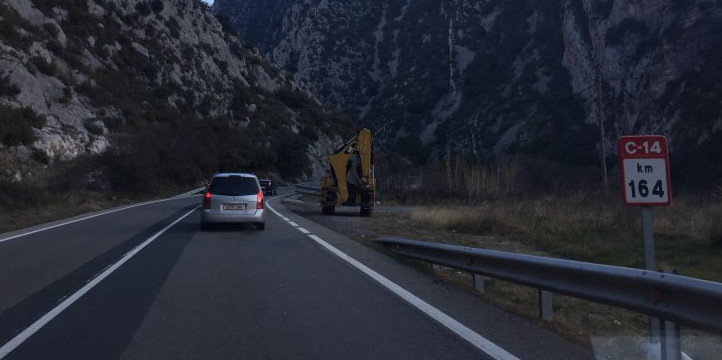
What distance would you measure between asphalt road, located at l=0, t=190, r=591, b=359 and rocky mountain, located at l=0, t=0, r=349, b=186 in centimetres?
2266

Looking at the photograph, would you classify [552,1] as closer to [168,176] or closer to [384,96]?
[384,96]

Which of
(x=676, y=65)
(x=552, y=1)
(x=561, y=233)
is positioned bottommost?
(x=561, y=233)

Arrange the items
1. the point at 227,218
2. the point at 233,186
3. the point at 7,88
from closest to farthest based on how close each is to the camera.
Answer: the point at 227,218 → the point at 233,186 → the point at 7,88

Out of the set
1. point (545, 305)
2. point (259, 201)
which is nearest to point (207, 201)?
point (259, 201)

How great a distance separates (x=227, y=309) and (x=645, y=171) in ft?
16.7

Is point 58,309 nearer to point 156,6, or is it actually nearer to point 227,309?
point 227,309

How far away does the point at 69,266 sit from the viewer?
13.4 meters

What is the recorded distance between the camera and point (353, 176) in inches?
1161

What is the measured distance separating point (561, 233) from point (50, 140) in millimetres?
37884

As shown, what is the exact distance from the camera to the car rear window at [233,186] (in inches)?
831

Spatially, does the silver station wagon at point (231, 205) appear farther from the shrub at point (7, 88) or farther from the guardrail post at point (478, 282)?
the shrub at point (7, 88)

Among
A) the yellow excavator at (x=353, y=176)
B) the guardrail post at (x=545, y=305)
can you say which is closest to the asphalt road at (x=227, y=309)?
the guardrail post at (x=545, y=305)

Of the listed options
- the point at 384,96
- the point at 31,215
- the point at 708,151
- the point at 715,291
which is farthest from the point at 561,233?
the point at 384,96

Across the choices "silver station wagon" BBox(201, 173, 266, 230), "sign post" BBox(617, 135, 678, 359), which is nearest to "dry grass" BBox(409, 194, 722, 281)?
"sign post" BBox(617, 135, 678, 359)
